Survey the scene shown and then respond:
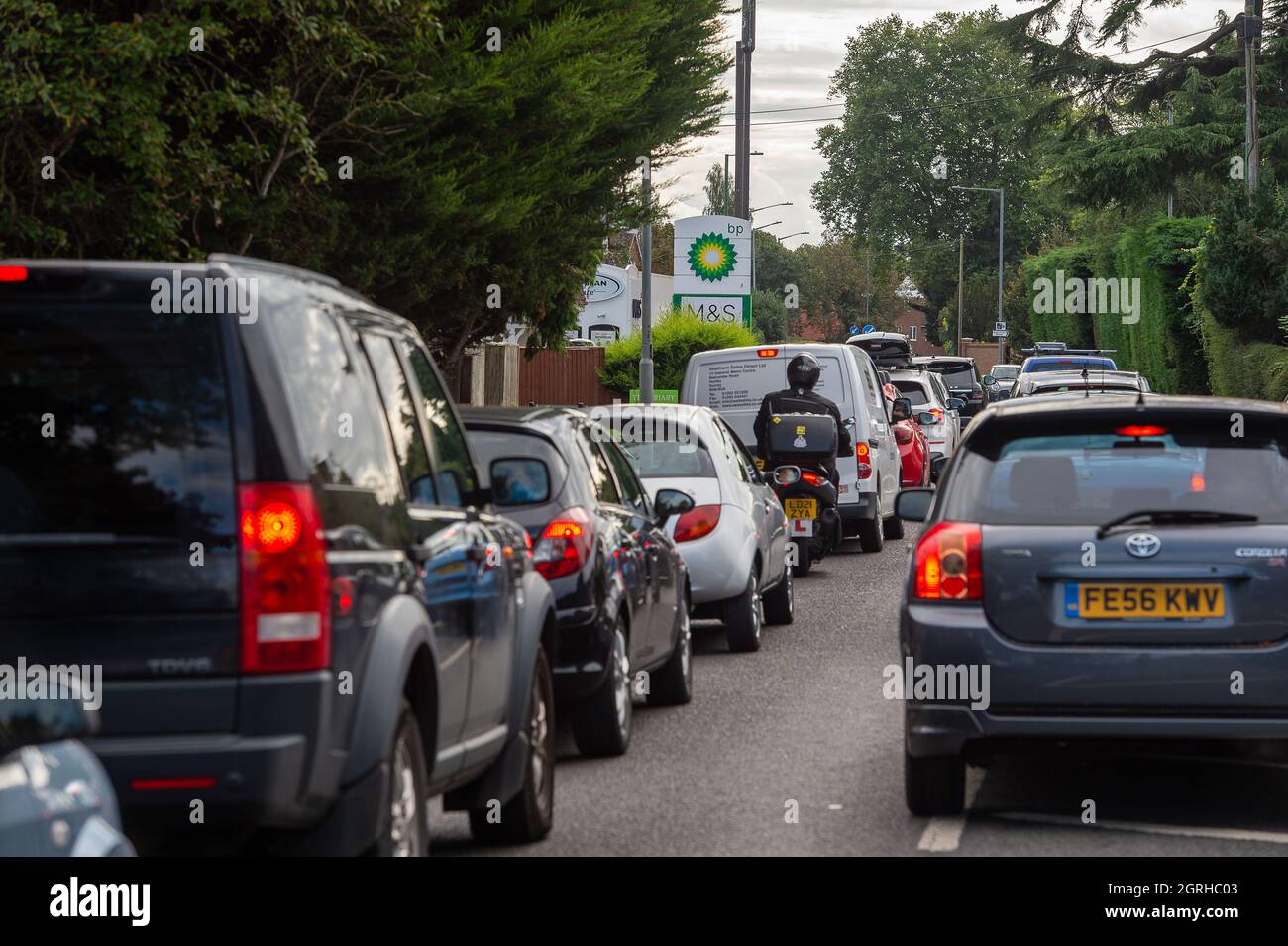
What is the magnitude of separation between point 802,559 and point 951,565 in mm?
10618

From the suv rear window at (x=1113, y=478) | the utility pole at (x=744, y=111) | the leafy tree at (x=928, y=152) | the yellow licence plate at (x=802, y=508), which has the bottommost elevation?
the yellow licence plate at (x=802, y=508)

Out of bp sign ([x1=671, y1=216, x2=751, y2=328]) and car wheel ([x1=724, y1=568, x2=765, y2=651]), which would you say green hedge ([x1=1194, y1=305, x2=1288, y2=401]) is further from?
car wheel ([x1=724, y1=568, x2=765, y2=651])

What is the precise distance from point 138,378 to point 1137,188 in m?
49.2

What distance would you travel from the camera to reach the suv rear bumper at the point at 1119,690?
7.12 metres

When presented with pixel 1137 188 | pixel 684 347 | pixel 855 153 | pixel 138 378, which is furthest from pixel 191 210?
pixel 855 153

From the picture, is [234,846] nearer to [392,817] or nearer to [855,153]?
[392,817]

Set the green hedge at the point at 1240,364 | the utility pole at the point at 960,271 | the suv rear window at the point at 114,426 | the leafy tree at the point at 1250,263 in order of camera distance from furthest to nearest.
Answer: the utility pole at the point at 960,271, the leafy tree at the point at 1250,263, the green hedge at the point at 1240,364, the suv rear window at the point at 114,426

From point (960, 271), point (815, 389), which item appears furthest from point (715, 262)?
point (960, 271)

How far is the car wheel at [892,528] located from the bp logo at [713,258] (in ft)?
44.2

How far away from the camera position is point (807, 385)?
16875 mm

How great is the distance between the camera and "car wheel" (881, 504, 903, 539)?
22.3 m

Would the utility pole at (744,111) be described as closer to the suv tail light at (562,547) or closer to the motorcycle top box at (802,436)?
the motorcycle top box at (802,436)
